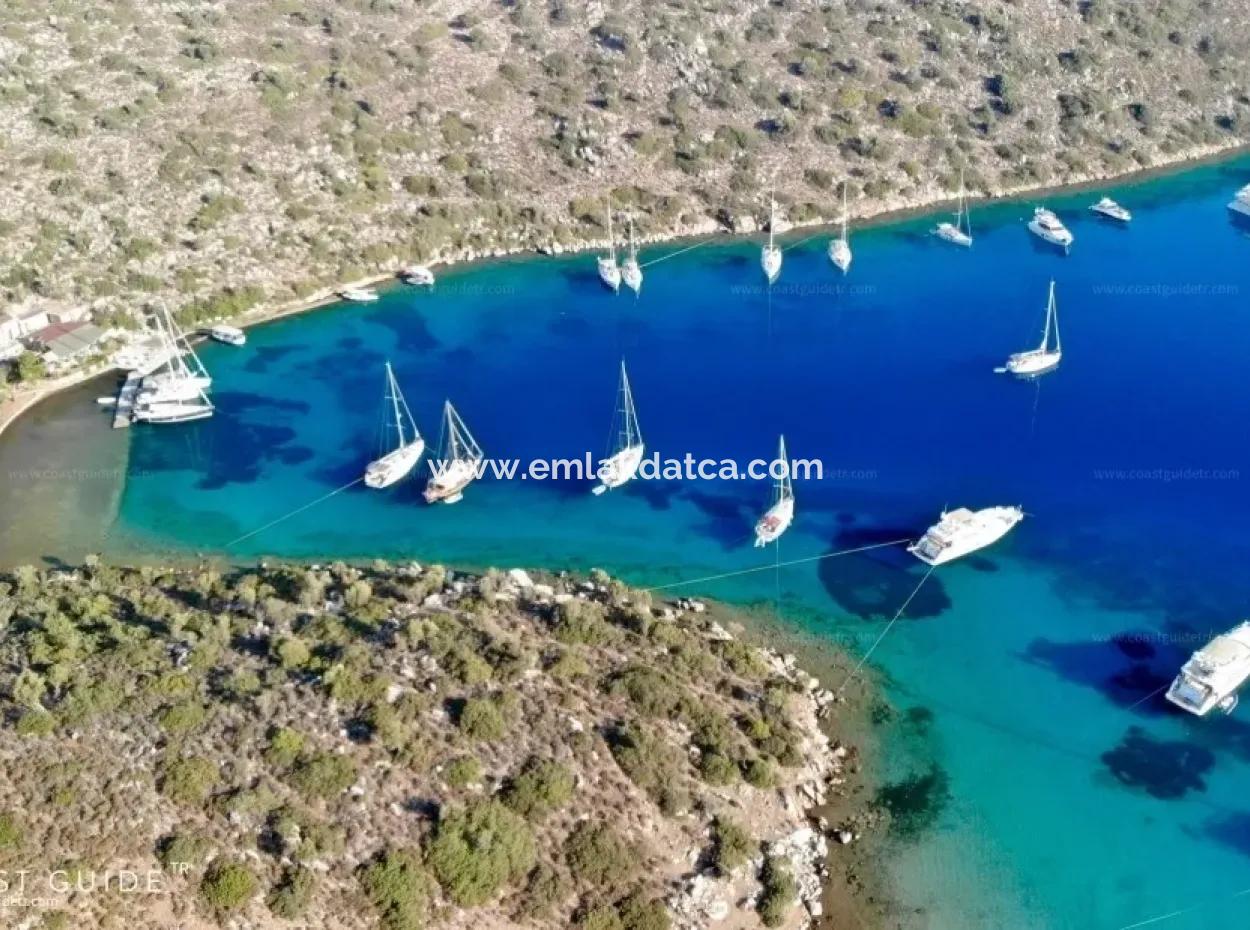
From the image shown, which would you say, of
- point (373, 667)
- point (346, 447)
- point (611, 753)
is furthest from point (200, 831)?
point (346, 447)

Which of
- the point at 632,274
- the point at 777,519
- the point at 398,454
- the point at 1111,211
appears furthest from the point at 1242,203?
the point at 398,454

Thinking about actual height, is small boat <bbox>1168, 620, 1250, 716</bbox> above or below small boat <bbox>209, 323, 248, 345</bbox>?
below

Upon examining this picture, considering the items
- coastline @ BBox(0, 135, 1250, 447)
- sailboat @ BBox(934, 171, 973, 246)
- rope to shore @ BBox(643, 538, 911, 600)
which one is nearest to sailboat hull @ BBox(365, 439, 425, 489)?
rope to shore @ BBox(643, 538, 911, 600)

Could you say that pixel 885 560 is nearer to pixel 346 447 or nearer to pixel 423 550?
pixel 423 550

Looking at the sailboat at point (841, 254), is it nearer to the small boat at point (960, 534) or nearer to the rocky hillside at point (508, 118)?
the rocky hillside at point (508, 118)

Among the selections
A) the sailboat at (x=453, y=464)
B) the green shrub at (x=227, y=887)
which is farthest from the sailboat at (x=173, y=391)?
the green shrub at (x=227, y=887)

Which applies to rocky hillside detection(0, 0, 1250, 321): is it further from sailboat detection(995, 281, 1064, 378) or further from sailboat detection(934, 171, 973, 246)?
sailboat detection(995, 281, 1064, 378)

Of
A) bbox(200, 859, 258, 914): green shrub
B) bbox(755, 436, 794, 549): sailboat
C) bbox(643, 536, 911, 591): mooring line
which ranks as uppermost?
bbox(200, 859, 258, 914): green shrub
